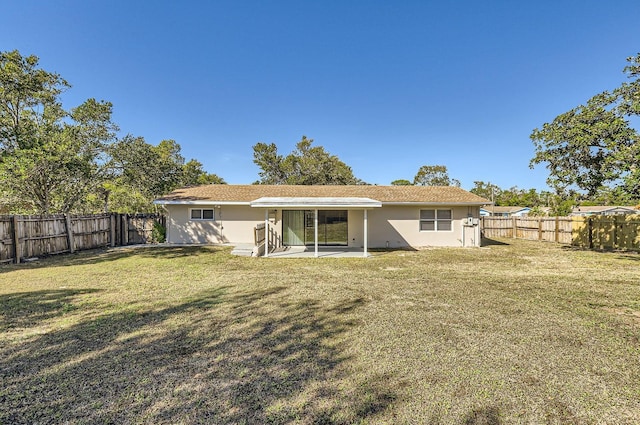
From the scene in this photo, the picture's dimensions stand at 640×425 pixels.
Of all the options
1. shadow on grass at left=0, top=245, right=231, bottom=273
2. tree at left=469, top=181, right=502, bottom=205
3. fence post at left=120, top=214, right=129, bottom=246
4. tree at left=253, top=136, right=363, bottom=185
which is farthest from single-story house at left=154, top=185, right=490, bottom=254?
tree at left=469, top=181, right=502, bottom=205

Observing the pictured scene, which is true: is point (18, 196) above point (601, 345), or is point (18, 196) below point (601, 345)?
above

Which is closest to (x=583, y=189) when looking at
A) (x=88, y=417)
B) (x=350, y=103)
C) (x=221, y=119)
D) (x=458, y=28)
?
(x=458, y=28)

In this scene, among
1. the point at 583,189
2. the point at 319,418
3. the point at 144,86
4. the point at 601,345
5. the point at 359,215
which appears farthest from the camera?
the point at 144,86

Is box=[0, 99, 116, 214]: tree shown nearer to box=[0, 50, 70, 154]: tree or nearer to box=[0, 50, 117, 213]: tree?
box=[0, 50, 117, 213]: tree

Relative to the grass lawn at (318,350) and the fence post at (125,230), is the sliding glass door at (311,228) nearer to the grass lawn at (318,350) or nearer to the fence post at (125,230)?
the grass lawn at (318,350)

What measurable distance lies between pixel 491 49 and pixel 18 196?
2426 cm

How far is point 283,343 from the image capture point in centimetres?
384

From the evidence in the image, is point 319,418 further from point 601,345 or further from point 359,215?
point 359,215

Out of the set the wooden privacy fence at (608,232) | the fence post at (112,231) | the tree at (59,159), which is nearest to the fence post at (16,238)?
the tree at (59,159)

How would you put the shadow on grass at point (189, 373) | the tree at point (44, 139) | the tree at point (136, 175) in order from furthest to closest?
the tree at point (136, 175) < the tree at point (44, 139) < the shadow on grass at point (189, 373)

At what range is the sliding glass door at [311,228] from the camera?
14.0 meters

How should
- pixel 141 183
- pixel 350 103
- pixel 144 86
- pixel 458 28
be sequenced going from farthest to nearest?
pixel 350 103 < pixel 141 183 < pixel 144 86 < pixel 458 28

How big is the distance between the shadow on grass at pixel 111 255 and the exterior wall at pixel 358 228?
1143 millimetres

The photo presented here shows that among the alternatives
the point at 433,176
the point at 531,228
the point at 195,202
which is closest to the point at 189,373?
the point at 195,202
